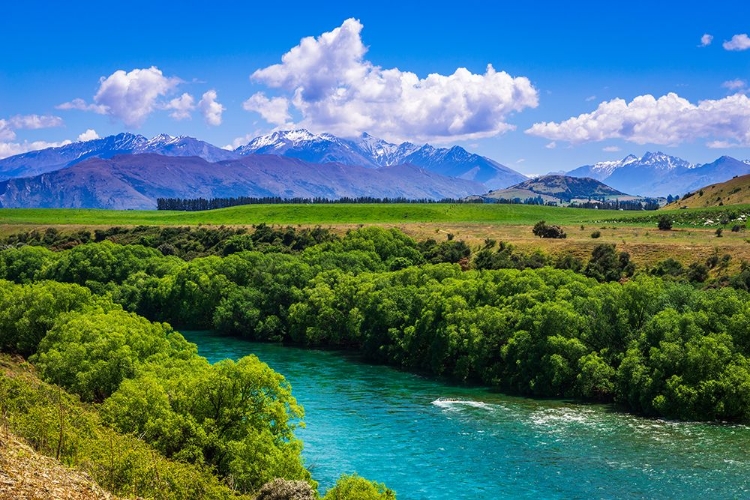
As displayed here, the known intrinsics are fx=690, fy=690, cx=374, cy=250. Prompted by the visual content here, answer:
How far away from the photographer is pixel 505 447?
58719 millimetres

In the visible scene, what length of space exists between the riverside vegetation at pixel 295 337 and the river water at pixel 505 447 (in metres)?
5.06

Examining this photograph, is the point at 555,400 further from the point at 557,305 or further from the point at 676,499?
the point at 676,499

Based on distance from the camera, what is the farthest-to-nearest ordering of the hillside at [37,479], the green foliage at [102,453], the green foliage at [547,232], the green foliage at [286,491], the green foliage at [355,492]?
the green foliage at [547,232] → the green foliage at [286,491] → the green foliage at [355,492] → the green foliage at [102,453] → the hillside at [37,479]

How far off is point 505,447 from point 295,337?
2308 inches

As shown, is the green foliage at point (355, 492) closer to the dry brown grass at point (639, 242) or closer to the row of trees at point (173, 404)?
the row of trees at point (173, 404)

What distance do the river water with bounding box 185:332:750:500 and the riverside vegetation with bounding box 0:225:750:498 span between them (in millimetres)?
5064

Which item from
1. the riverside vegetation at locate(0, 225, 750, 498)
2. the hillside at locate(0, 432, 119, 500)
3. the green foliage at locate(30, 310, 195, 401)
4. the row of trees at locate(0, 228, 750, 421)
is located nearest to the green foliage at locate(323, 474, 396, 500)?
the riverside vegetation at locate(0, 225, 750, 498)

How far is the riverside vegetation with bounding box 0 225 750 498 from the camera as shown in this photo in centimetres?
4162

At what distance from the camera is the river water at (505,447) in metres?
49.7

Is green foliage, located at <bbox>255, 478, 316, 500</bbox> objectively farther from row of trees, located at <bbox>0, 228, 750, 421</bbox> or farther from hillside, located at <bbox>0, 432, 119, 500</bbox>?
row of trees, located at <bbox>0, 228, 750, 421</bbox>

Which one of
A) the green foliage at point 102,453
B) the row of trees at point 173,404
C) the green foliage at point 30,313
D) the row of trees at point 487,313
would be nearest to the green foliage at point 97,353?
the row of trees at point 173,404

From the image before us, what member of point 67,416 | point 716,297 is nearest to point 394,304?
point 716,297

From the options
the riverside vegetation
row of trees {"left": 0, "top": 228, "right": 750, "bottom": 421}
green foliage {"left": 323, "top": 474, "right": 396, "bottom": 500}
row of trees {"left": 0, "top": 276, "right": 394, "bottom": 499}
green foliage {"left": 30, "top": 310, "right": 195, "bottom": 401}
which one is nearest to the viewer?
green foliage {"left": 323, "top": 474, "right": 396, "bottom": 500}

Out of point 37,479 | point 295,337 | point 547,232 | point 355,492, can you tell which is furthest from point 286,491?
point 547,232
